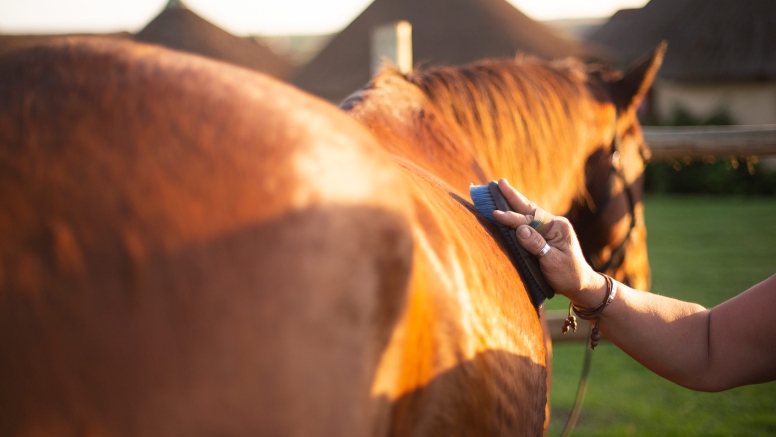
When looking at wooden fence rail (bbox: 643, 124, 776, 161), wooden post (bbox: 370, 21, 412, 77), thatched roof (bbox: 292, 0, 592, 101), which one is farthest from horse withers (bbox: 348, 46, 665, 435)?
thatched roof (bbox: 292, 0, 592, 101)

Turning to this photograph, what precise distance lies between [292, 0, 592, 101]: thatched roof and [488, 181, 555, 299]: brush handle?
13859 mm

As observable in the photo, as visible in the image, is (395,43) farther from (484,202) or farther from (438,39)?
(438,39)

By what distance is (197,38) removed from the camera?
50.9 ft

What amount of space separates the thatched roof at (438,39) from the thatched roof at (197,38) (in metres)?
1.84

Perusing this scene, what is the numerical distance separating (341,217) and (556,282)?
0.85 meters

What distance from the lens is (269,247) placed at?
0.63m

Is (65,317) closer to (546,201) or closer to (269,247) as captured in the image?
(269,247)

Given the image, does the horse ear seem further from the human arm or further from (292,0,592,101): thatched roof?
(292,0,592,101): thatched roof

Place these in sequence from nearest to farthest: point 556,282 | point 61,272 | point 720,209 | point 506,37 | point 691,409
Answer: point 61,272 → point 556,282 → point 691,409 → point 720,209 → point 506,37

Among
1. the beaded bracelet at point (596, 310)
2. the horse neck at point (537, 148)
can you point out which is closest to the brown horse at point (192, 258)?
the beaded bracelet at point (596, 310)

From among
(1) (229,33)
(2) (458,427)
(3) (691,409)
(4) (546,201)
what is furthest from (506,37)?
(2) (458,427)

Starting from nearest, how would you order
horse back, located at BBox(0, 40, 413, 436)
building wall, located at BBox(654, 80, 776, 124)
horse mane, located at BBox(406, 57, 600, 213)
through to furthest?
horse back, located at BBox(0, 40, 413, 436) < horse mane, located at BBox(406, 57, 600, 213) < building wall, located at BBox(654, 80, 776, 124)

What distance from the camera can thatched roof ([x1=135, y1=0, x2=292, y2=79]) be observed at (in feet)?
49.6

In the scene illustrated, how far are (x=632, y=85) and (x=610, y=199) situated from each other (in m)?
0.56
